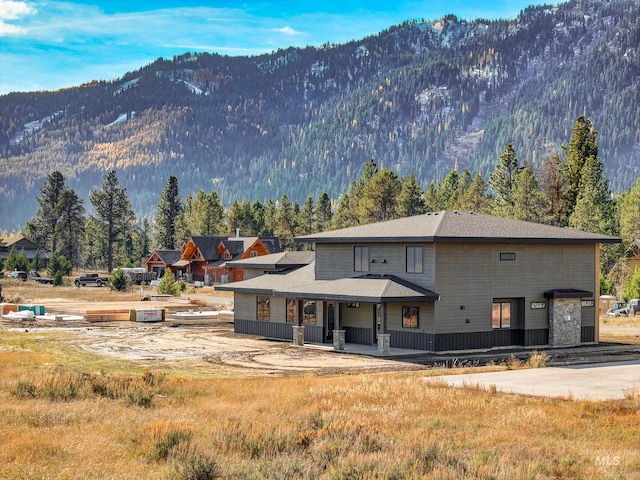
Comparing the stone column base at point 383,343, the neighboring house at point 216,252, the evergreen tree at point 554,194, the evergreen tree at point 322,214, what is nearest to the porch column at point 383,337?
the stone column base at point 383,343

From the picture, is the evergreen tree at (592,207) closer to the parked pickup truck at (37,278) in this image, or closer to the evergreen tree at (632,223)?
the evergreen tree at (632,223)

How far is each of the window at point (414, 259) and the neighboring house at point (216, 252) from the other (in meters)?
70.7

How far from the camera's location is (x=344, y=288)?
4519cm

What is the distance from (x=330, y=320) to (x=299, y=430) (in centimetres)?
2776

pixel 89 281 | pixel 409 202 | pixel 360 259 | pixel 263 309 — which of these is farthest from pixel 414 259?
pixel 89 281

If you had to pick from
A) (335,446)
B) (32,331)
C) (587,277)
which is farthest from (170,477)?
(32,331)

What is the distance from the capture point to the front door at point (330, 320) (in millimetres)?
48312

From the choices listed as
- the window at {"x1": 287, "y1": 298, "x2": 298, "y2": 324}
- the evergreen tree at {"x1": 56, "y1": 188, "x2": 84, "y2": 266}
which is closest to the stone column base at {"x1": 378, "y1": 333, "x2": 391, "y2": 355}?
the window at {"x1": 287, "y1": 298, "x2": 298, "y2": 324}

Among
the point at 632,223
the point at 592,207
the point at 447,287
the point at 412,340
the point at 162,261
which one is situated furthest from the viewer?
the point at 162,261

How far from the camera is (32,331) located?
5503 cm

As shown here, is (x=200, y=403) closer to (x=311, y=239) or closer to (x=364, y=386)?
(x=364, y=386)

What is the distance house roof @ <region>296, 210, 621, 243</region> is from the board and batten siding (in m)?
0.60

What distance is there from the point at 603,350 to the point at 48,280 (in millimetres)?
88407

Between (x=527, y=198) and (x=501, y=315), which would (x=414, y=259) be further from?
(x=527, y=198)
